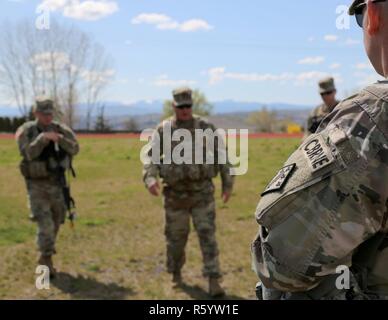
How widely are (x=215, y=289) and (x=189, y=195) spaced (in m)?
0.96

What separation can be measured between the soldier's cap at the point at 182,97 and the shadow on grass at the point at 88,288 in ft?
6.43

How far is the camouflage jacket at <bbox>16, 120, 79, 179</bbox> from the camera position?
5402mm

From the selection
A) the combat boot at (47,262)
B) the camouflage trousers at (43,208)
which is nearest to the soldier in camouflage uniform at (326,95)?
the camouflage trousers at (43,208)

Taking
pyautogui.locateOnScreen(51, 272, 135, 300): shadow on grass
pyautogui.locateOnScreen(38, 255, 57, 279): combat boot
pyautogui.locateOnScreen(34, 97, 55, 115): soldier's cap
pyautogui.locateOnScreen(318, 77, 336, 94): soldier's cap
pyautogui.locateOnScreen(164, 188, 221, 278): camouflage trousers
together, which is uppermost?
pyautogui.locateOnScreen(318, 77, 336, 94): soldier's cap

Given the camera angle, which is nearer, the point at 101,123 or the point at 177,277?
the point at 177,277

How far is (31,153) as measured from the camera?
539cm

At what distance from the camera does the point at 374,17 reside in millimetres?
1294

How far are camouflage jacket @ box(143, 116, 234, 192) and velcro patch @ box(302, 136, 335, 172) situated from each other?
3646 mm

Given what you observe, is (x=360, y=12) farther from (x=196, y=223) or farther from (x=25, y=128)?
(x=25, y=128)

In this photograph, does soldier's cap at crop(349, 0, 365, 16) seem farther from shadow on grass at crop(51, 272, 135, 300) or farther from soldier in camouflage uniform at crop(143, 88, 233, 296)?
shadow on grass at crop(51, 272, 135, 300)

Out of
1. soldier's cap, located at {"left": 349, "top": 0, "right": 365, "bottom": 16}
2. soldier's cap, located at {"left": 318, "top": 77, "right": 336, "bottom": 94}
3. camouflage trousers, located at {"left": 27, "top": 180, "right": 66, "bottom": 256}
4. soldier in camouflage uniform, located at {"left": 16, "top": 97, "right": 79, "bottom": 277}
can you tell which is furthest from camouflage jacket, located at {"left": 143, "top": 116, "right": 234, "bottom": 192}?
soldier's cap, located at {"left": 349, "top": 0, "right": 365, "bottom": 16}

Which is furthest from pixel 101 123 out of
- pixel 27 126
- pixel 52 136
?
pixel 52 136
